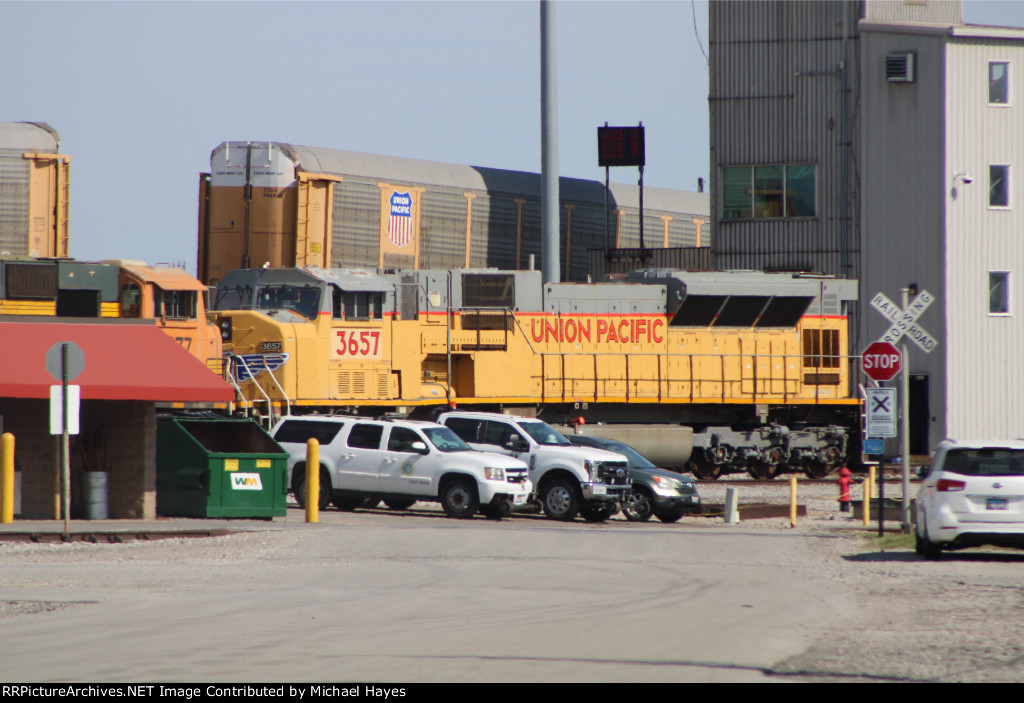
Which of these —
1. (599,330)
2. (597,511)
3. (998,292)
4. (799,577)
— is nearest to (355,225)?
(599,330)

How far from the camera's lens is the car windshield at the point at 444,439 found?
21297 millimetres

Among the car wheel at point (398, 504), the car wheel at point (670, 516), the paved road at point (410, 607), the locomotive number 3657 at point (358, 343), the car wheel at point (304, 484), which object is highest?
the locomotive number 3657 at point (358, 343)

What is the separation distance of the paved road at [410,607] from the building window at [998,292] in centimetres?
2186

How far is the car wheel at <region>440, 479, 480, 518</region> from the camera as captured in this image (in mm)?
21000

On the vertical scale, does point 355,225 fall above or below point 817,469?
above

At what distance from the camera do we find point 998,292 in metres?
37.6

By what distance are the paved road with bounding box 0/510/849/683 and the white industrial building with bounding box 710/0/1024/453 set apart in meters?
21.3

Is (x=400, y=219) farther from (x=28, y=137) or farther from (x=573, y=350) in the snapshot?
(x=28, y=137)

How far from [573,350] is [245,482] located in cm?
1138

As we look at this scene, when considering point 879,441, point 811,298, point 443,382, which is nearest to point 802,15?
point 811,298

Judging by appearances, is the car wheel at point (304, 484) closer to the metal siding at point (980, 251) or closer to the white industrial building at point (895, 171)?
the white industrial building at point (895, 171)

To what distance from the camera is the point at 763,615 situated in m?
11.0

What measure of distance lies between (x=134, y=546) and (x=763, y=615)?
8.15 m

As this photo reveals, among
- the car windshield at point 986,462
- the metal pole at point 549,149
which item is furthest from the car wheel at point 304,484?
the metal pole at point 549,149
